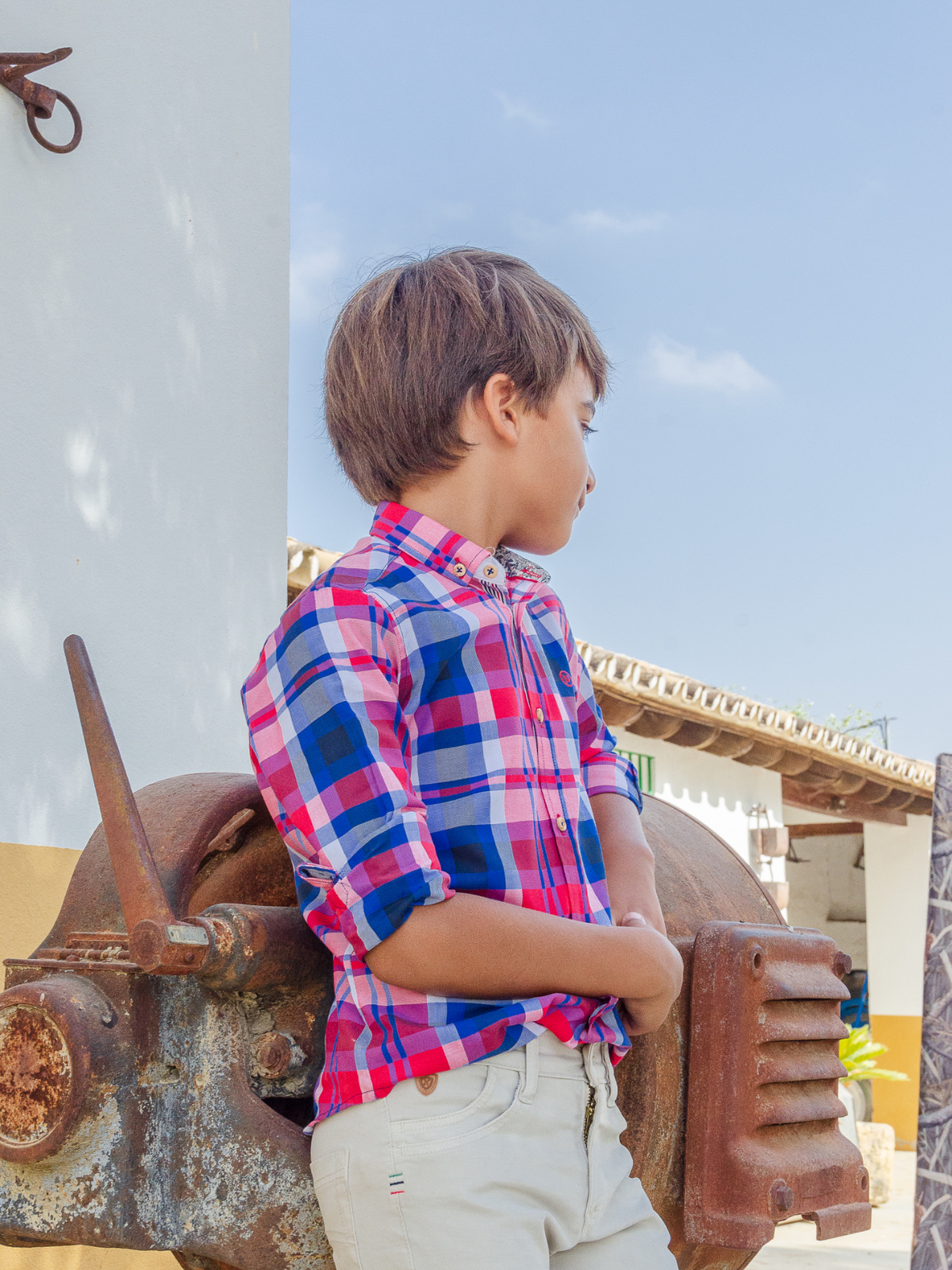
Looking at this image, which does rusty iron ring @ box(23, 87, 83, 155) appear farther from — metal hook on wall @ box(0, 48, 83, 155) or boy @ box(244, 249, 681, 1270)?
boy @ box(244, 249, 681, 1270)

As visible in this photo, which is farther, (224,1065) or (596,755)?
(596,755)

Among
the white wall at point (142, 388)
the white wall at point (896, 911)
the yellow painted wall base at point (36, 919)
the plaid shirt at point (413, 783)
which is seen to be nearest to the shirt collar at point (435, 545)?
the plaid shirt at point (413, 783)

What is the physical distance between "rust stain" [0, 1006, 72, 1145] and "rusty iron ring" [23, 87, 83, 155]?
7.42ft

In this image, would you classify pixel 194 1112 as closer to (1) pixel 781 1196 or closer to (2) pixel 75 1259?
(1) pixel 781 1196

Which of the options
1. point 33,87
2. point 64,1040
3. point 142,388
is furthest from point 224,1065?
point 33,87

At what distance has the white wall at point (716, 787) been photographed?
8586mm

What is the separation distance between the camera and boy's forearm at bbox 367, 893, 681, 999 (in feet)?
3.89

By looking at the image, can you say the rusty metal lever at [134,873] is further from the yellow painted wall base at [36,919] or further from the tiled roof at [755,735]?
the tiled roof at [755,735]

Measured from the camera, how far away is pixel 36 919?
8.98ft

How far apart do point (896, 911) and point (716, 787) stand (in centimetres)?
320

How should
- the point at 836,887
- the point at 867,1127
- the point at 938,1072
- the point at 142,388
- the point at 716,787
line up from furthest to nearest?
the point at 836,887
the point at 716,787
the point at 867,1127
the point at 142,388
the point at 938,1072

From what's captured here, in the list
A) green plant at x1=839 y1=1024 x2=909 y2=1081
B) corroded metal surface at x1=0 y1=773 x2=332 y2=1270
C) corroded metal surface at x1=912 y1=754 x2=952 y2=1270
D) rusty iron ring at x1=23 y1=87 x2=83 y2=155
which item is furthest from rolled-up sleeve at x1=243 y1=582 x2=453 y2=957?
green plant at x1=839 y1=1024 x2=909 y2=1081

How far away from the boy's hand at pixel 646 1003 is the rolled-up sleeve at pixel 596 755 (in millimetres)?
246

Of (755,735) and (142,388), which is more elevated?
(755,735)
